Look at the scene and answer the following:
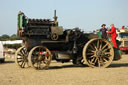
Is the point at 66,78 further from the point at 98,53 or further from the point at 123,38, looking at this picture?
the point at 123,38

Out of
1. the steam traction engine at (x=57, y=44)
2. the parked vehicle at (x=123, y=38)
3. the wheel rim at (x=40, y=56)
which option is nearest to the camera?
the wheel rim at (x=40, y=56)

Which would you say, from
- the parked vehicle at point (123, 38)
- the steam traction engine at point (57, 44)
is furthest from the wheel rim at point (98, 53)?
the parked vehicle at point (123, 38)

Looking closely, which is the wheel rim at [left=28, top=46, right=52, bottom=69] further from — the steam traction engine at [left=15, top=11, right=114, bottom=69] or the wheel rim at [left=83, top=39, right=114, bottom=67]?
the wheel rim at [left=83, top=39, right=114, bottom=67]

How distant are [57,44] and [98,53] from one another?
2.05m

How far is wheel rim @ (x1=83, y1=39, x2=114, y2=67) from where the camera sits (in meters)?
12.4

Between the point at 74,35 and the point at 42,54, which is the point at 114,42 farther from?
the point at 42,54

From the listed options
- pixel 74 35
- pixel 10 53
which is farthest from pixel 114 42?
pixel 10 53

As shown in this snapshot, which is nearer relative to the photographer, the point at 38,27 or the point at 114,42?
the point at 38,27

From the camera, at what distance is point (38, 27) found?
40.2ft

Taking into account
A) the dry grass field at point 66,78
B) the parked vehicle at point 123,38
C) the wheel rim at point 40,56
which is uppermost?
the parked vehicle at point 123,38

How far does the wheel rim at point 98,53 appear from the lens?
40.6ft

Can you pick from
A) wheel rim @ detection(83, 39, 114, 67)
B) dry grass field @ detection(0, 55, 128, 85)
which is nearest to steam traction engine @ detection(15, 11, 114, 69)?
wheel rim @ detection(83, 39, 114, 67)

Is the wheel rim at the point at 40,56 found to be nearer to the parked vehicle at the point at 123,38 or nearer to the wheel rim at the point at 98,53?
the wheel rim at the point at 98,53

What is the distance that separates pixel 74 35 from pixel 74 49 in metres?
A: 0.69
